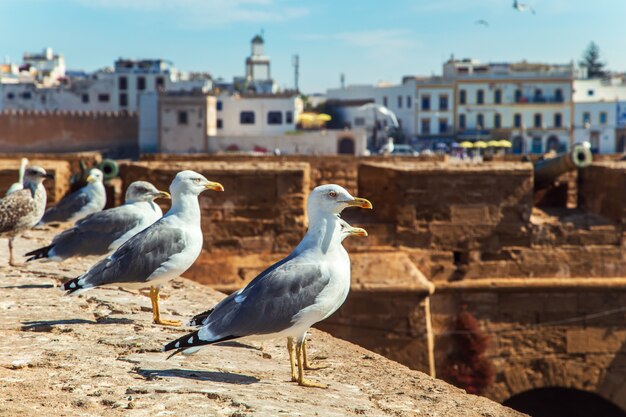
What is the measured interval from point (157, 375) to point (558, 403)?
726cm

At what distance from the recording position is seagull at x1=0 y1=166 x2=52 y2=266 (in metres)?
6.85

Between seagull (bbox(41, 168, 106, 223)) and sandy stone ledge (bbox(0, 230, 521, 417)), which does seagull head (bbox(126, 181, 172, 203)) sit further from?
seagull (bbox(41, 168, 106, 223))

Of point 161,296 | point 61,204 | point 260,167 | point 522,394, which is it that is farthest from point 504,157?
point 161,296

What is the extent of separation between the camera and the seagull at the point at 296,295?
4.18 m

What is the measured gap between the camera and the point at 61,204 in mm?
8641

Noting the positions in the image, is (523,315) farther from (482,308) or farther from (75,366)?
(75,366)

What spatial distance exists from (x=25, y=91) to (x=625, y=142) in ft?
120

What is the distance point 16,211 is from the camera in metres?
6.89

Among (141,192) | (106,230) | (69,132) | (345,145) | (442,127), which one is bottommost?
(345,145)

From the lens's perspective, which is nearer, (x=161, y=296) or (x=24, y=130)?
(x=161, y=296)

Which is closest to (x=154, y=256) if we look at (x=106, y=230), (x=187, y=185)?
(x=187, y=185)

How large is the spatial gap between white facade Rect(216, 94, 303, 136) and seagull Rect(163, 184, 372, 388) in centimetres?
5331

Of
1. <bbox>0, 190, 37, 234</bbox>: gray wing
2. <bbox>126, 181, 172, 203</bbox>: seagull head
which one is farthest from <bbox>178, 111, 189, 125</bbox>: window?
<bbox>126, 181, 172, 203</bbox>: seagull head

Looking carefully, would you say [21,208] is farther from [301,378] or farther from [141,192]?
[301,378]
